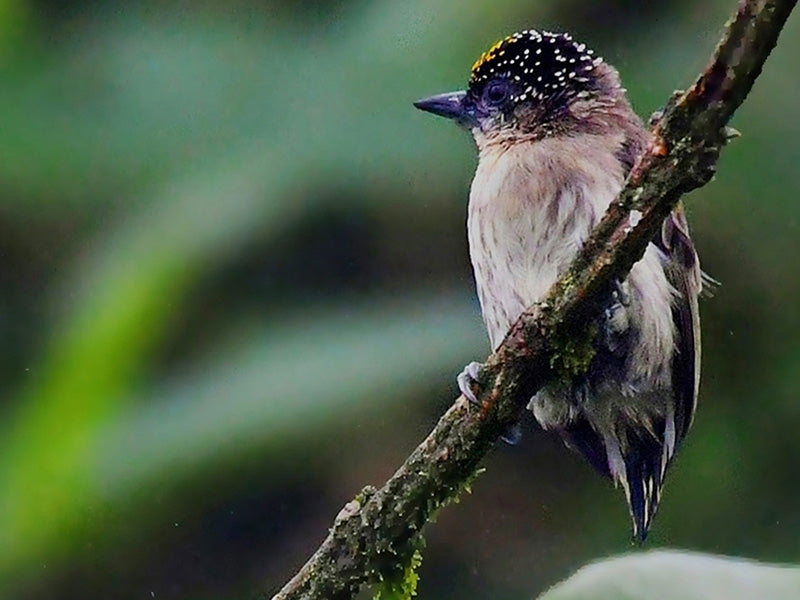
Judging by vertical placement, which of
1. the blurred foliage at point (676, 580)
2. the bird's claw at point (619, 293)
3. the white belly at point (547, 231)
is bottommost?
the blurred foliage at point (676, 580)

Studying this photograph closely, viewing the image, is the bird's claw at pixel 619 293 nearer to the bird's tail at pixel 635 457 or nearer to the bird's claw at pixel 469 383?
the bird's claw at pixel 469 383

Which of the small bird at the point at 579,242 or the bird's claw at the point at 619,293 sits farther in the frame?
the small bird at the point at 579,242

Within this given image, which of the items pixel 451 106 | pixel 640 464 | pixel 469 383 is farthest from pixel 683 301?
pixel 469 383

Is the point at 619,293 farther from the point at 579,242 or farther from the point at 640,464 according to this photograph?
the point at 640,464

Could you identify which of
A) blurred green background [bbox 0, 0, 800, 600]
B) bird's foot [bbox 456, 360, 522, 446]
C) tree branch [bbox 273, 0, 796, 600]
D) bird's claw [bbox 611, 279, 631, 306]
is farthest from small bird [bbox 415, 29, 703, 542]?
blurred green background [bbox 0, 0, 800, 600]

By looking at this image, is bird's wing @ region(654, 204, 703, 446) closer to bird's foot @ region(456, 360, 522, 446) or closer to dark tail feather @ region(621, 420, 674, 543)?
dark tail feather @ region(621, 420, 674, 543)

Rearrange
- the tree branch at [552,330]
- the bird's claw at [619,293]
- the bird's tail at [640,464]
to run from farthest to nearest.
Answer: the bird's tail at [640,464], the bird's claw at [619,293], the tree branch at [552,330]

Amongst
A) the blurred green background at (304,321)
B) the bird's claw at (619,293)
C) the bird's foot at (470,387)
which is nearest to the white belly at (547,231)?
the bird's claw at (619,293)
